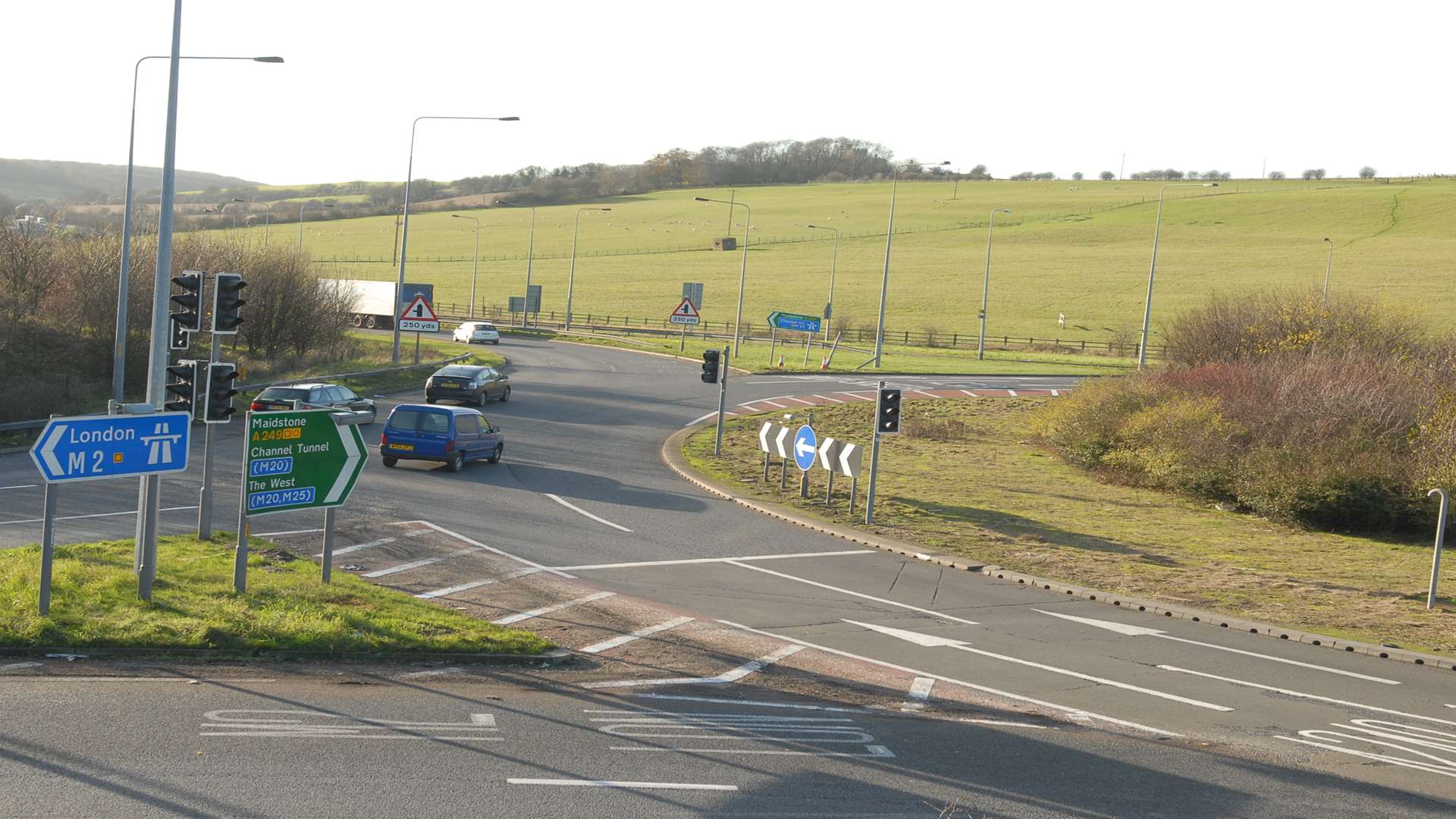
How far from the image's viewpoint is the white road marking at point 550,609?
13938 mm

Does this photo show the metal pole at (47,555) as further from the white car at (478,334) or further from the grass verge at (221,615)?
the white car at (478,334)

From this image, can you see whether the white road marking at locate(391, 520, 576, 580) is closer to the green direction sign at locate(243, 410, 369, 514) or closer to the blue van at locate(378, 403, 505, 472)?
the green direction sign at locate(243, 410, 369, 514)

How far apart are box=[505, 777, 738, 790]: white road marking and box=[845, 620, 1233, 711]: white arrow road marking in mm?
5551

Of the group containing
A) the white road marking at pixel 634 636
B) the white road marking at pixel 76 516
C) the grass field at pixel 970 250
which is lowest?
the white road marking at pixel 76 516

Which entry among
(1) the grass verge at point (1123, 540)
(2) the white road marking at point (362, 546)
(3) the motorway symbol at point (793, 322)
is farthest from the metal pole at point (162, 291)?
(3) the motorway symbol at point (793, 322)

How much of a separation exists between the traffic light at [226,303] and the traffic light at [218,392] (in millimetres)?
487

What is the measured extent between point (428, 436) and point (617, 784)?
1851 centimetres

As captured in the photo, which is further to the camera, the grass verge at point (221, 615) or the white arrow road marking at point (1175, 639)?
the white arrow road marking at point (1175, 639)

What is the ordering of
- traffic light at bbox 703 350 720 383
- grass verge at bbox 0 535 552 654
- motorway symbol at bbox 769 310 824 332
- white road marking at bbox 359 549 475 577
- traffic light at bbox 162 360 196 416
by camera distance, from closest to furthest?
grass verge at bbox 0 535 552 654 < traffic light at bbox 162 360 196 416 < white road marking at bbox 359 549 475 577 < traffic light at bbox 703 350 720 383 < motorway symbol at bbox 769 310 824 332

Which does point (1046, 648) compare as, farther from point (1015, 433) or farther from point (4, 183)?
point (4, 183)

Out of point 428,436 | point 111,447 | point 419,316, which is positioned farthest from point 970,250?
point 111,447

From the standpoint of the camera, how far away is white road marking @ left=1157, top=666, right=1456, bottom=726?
1175cm

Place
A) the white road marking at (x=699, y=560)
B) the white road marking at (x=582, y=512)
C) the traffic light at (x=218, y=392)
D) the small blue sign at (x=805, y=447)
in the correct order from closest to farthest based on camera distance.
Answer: the traffic light at (x=218, y=392), the white road marking at (x=699, y=560), the white road marking at (x=582, y=512), the small blue sign at (x=805, y=447)

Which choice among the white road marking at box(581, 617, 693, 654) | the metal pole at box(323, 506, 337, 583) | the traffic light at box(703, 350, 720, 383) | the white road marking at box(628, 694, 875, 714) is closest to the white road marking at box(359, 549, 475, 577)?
the metal pole at box(323, 506, 337, 583)
